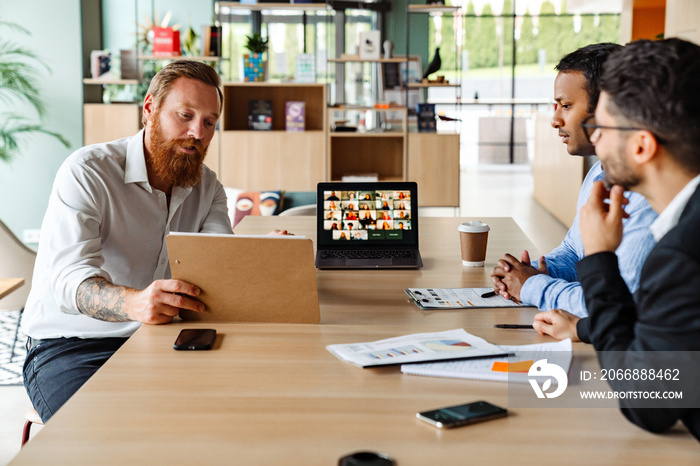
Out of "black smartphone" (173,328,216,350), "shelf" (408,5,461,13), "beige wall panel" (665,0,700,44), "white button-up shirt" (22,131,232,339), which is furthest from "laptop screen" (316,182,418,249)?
"shelf" (408,5,461,13)

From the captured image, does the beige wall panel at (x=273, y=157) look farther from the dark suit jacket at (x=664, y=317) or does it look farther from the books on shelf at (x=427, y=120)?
the dark suit jacket at (x=664, y=317)

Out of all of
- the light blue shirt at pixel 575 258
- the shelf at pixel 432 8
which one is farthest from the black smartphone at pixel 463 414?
the shelf at pixel 432 8

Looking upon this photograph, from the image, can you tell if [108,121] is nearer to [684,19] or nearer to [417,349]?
[684,19]

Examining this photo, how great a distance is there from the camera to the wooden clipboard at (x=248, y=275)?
159 cm

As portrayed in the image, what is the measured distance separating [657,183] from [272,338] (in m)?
0.82

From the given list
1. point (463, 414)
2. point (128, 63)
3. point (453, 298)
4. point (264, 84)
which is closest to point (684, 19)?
point (264, 84)

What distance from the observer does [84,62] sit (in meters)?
6.29

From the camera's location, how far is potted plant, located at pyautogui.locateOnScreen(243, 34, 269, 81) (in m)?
5.68

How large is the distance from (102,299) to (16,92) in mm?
4806

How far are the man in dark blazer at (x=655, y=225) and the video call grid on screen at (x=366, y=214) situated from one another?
1.23 meters

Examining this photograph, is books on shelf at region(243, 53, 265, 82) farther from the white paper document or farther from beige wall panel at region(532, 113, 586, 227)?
the white paper document

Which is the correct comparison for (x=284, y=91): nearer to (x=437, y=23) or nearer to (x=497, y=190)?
(x=497, y=190)

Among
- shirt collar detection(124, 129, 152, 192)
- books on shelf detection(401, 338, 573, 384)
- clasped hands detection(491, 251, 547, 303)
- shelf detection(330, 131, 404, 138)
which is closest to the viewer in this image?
books on shelf detection(401, 338, 573, 384)

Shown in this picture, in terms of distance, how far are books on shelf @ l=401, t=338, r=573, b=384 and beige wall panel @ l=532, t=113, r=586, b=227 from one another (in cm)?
524
